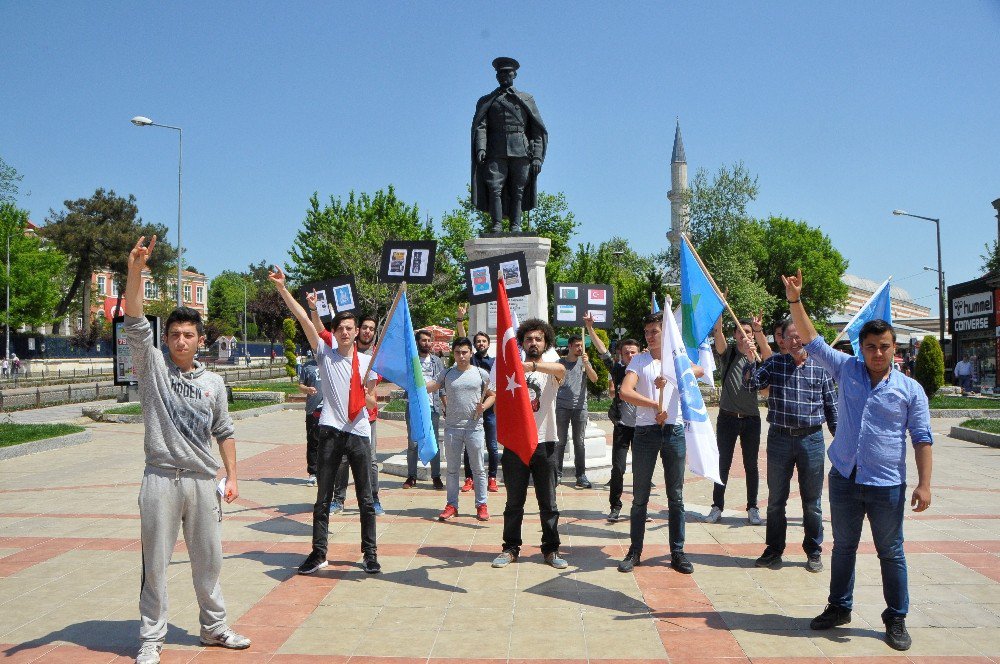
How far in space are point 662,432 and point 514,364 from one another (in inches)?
51.2

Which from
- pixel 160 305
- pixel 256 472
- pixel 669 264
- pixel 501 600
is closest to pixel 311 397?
pixel 256 472

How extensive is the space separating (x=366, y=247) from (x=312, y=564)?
4410 cm

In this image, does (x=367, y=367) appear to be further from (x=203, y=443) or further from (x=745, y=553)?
(x=745, y=553)

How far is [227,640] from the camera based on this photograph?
4742 millimetres

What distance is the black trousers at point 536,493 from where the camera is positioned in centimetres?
660

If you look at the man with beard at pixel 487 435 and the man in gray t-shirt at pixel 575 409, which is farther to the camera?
the man in gray t-shirt at pixel 575 409

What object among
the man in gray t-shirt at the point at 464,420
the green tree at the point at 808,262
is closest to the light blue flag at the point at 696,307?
the man in gray t-shirt at the point at 464,420

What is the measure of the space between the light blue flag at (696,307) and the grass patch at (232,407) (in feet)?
49.8

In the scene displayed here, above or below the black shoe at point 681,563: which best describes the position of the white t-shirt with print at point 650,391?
above

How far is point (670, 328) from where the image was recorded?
6.51m

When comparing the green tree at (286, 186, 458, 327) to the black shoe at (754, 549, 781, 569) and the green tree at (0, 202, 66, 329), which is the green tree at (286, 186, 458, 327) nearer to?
the green tree at (0, 202, 66, 329)

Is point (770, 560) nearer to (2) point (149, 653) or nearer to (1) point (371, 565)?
(1) point (371, 565)

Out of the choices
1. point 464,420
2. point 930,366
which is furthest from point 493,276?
point 930,366

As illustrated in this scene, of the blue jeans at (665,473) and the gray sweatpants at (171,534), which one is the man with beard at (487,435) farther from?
the gray sweatpants at (171,534)
